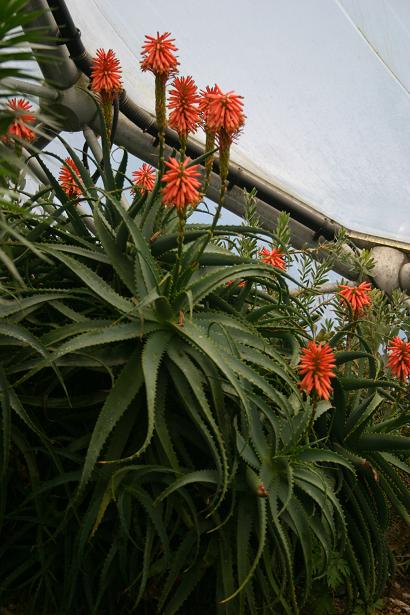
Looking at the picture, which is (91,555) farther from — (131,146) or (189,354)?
(131,146)

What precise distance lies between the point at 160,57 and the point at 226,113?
261 mm

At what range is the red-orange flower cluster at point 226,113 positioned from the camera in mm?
2348

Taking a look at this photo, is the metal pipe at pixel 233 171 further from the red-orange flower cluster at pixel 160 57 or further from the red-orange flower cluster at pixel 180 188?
the red-orange flower cluster at pixel 180 188

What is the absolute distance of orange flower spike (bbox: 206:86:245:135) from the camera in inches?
92.4

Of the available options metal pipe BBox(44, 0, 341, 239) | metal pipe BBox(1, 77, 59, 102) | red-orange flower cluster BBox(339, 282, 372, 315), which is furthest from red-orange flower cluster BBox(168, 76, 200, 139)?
metal pipe BBox(44, 0, 341, 239)

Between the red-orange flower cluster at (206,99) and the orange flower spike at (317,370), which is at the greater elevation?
the red-orange flower cluster at (206,99)

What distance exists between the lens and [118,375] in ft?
8.29

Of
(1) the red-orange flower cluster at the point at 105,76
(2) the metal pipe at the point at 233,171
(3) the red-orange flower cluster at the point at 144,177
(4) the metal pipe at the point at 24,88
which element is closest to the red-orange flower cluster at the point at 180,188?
→ (4) the metal pipe at the point at 24,88

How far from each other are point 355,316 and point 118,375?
0.99 meters

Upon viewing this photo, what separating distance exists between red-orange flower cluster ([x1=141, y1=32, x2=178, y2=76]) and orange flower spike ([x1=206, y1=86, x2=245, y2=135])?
16 cm

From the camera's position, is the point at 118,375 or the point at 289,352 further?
the point at 289,352

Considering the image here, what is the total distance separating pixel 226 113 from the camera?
2.35m

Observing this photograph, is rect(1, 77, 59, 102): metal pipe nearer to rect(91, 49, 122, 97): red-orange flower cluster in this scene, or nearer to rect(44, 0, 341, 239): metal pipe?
rect(91, 49, 122, 97): red-orange flower cluster

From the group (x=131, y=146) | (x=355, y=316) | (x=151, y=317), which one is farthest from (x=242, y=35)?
(x=151, y=317)
